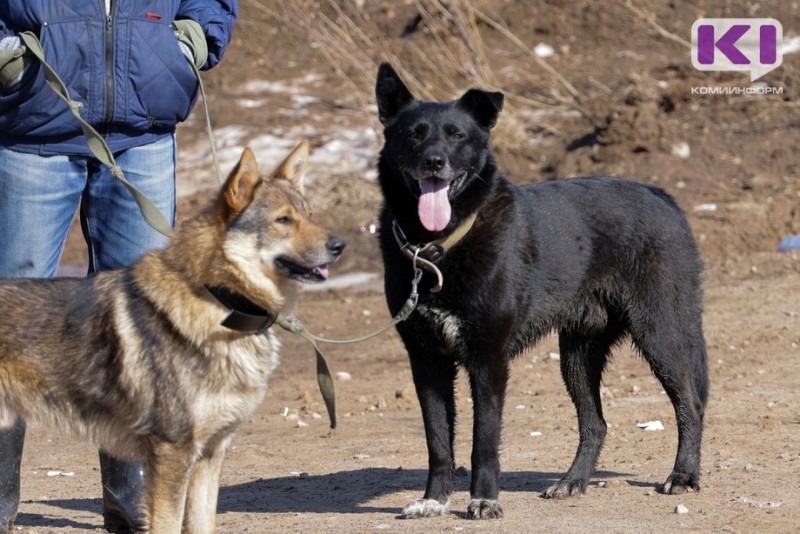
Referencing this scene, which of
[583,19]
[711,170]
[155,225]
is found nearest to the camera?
[155,225]

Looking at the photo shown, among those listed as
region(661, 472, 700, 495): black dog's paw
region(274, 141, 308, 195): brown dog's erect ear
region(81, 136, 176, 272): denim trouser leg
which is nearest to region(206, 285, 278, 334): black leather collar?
region(274, 141, 308, 195): brown dog's erect ear

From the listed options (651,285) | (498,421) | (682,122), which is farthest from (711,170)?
(498,421)

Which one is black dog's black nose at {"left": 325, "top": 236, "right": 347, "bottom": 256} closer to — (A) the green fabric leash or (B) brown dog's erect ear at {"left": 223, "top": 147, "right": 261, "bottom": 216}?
(B) brown dog's erect ear at {"left": 223, "top": 147, "right": 261, "bottom": 216}

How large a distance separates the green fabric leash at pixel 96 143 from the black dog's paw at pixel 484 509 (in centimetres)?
180

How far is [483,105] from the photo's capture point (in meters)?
5.39

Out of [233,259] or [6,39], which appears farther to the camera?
[6,39]

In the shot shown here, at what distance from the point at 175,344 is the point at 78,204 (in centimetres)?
111

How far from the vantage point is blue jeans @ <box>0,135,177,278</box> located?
187 inches

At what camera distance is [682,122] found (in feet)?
42.8

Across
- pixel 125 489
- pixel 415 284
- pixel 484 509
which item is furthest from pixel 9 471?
pixel 484 509

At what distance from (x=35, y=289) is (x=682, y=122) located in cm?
990

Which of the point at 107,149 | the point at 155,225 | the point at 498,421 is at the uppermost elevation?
the point at 107,149

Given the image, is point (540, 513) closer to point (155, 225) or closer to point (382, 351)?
point (155, 225)

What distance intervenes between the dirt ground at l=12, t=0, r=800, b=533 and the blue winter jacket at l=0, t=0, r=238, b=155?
5.97 ft
